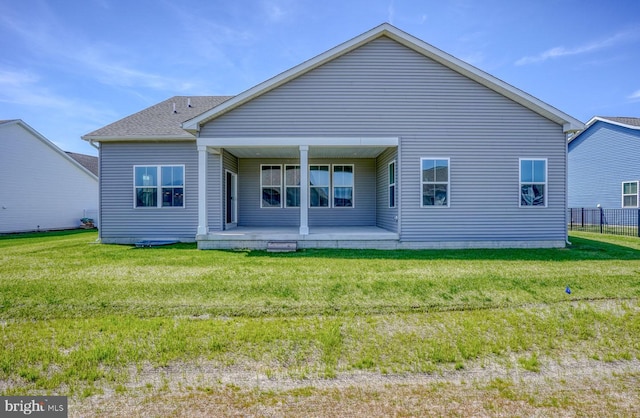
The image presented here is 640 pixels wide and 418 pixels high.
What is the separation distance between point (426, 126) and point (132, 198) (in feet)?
35.0

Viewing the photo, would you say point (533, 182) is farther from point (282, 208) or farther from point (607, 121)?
point (607, 121)

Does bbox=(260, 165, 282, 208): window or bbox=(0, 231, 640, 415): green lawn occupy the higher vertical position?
bbox=(260, 165, 282, 208): window

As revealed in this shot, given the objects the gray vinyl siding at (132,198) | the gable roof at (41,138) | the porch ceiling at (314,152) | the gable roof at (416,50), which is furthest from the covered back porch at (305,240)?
the gable roof at (41,138)

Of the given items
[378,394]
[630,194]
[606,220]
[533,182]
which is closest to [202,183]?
[378,394]

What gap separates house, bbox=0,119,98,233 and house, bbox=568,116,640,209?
105 feet

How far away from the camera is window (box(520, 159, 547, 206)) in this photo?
10.4 metres

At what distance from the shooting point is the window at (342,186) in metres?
13.5

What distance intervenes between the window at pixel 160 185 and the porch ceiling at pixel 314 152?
7.40ft

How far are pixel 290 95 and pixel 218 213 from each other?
184 inches

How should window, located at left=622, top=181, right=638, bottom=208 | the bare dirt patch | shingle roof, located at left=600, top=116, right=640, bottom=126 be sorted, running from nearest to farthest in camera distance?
the bare dirt patch, window, located at left=622, top=181, right=638, bottom=208, shingle roof, located at left=600, top=116, right=640, bottom=126

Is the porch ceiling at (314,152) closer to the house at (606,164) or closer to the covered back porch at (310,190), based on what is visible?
the covered back porch at (310,190)

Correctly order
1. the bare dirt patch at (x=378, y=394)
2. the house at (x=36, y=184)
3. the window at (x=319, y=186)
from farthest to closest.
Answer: the house at (x=36, y=184) < the window at (x=319, y=186) < the bare dirt patch at (x=378, y=394)

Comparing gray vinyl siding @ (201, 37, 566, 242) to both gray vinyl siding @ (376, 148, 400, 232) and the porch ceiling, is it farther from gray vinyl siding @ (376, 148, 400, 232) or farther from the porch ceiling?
the porch ceiling

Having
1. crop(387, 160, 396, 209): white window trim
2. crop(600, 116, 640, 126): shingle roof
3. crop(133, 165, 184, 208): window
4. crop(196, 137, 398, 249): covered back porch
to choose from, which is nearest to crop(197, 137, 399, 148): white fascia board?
crop(387, 160, 396, 209): white window trim
